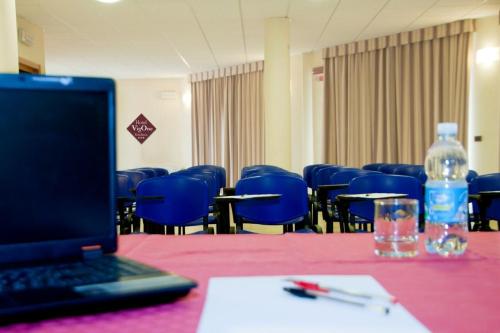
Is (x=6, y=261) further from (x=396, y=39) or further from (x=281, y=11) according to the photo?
(x=396, y=39)

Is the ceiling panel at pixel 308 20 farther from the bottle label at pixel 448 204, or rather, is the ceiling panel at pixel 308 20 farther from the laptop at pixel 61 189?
the laptop at pixel 61 189

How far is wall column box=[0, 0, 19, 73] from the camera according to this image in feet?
6.63

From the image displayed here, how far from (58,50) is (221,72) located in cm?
359

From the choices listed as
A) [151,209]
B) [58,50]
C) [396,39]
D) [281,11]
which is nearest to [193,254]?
[151,209]

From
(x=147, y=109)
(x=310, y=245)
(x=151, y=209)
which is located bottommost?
(x=151, y=209)

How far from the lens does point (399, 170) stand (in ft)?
18.0

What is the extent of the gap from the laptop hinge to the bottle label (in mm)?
711

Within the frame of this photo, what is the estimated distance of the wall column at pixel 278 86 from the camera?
6.17 meters

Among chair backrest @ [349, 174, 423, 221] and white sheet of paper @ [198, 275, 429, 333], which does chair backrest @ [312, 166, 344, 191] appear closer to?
chair backrest @ [349, 174, 423, 221]

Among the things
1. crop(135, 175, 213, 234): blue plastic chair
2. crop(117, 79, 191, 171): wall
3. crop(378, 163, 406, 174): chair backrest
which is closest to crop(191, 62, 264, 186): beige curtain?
crop(117, 79, 191, 171): wall

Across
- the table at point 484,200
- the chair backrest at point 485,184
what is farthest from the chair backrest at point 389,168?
the table at point 484,200

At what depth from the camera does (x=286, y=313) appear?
0.65 meters

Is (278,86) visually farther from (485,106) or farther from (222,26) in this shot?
(485,106)

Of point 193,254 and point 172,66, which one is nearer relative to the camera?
point 193,254
